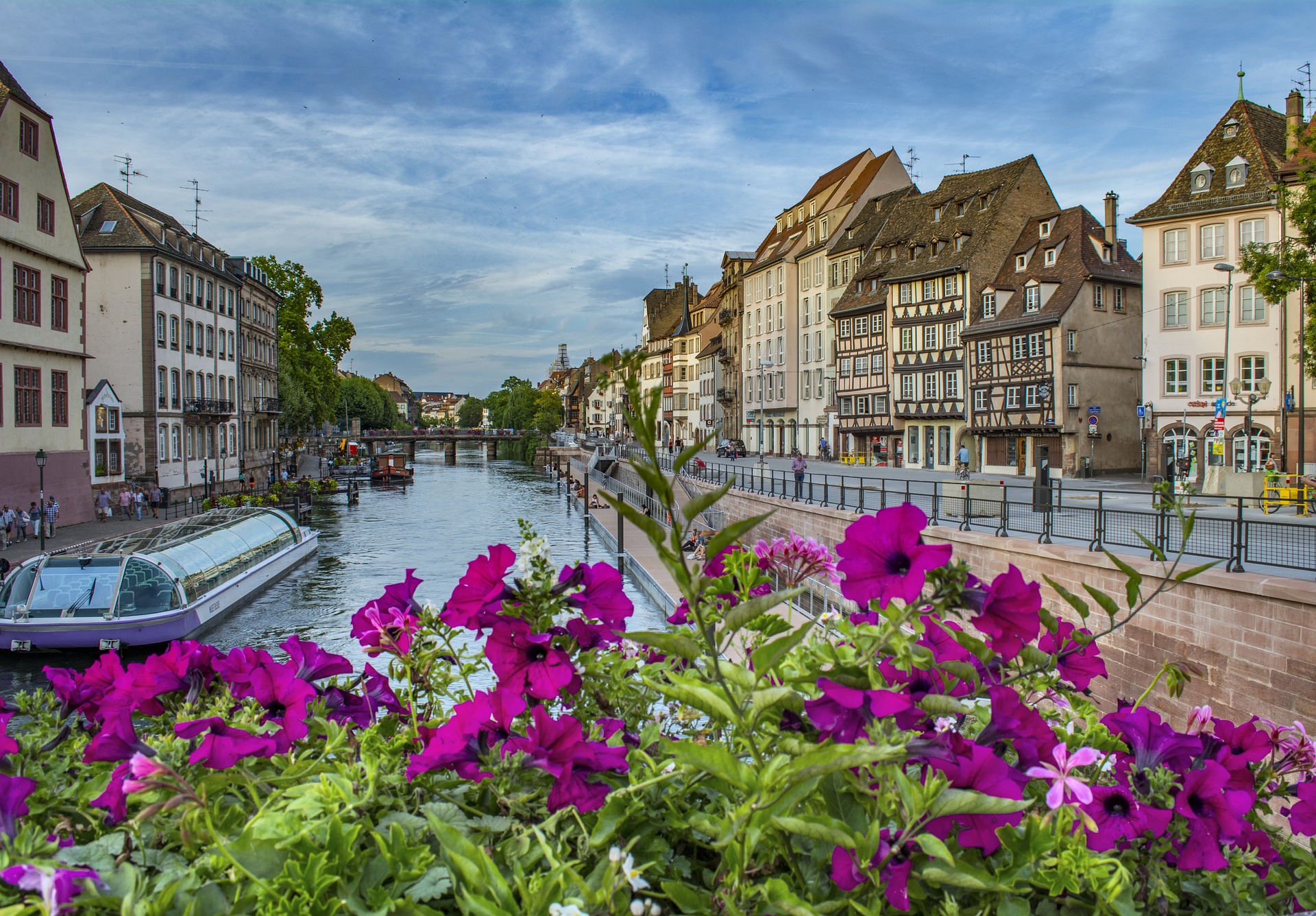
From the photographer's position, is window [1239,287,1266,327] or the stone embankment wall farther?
window [1239,287,1266,327]

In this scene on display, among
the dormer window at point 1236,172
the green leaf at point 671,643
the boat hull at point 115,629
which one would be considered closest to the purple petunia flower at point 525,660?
the green leaf at point 671,643

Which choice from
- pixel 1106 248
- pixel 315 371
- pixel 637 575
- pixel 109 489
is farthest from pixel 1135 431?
pixel 315 371

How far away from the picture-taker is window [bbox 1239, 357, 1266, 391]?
32812mm

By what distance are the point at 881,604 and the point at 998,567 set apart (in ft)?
56.2

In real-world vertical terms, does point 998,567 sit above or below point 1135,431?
below

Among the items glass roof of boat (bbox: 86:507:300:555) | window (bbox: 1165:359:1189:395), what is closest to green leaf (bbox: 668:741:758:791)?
glass roof of boat (bbox: 86:507:300:555)

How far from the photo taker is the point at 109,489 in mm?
37062

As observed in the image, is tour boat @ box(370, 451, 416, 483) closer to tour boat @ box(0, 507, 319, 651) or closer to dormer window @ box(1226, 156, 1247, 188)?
tour boat @ box(0, 507, 319, 651)

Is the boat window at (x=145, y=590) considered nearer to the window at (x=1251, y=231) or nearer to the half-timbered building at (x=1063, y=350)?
the half-timbered building at (x=1063, y=350)

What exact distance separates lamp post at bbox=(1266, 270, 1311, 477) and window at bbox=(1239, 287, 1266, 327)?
1.14m

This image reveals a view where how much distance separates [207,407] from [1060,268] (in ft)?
136

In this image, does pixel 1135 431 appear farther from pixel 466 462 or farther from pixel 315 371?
pixel 466 462

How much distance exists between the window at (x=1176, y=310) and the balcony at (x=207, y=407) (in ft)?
145

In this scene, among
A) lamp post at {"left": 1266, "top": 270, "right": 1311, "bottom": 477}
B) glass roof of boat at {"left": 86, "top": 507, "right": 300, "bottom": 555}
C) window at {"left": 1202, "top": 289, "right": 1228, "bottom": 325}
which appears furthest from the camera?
window at {"left": 1202, "top": 289, "right": 1228, "bottom": 325}
